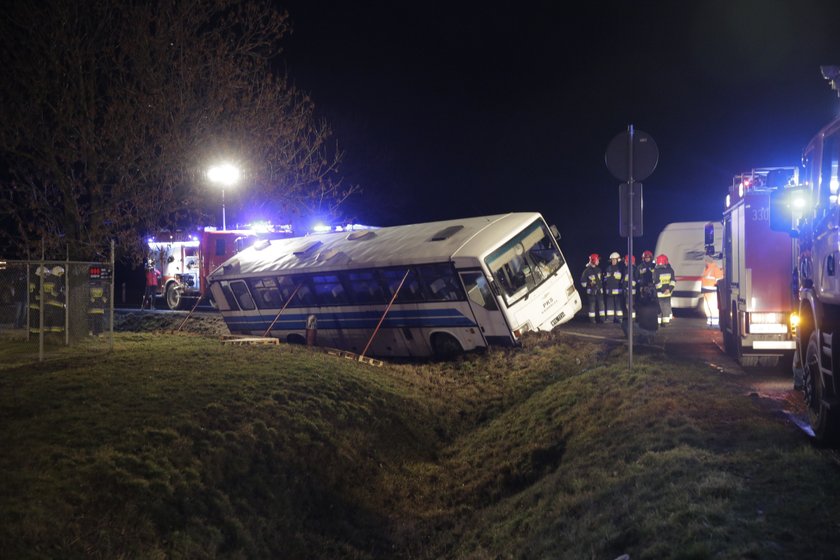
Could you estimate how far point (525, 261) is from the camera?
1496 centimetres

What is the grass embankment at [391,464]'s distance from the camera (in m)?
5.69

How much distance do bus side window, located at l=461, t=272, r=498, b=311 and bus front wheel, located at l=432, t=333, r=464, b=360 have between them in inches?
48.0

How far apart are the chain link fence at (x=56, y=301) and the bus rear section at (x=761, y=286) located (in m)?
11.2

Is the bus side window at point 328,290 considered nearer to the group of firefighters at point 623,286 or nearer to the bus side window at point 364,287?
the bus side window at point 364,287

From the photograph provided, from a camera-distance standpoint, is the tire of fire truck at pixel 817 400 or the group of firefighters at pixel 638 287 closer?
the tire of fire truck at pixel 817 400

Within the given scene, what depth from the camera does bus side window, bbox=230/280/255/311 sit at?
19.5 metres

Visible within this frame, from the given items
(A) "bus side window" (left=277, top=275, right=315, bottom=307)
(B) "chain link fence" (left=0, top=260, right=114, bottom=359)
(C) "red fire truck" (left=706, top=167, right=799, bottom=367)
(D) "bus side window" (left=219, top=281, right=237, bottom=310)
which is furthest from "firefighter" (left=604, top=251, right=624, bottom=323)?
(B) "chain link fence" (left=0, top=260, right=114, bottom=359)

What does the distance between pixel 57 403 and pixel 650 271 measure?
13319 millimetres

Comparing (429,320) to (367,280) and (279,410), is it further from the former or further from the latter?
(279,410)

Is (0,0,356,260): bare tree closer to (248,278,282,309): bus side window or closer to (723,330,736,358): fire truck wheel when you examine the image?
(248,278,282,309): bus side window

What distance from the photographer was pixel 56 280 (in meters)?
15.0

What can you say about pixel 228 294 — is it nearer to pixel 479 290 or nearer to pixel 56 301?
pixel 56 301

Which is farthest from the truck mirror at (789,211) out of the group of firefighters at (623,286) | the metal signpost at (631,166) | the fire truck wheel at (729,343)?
the group of firefighters at (623,286)

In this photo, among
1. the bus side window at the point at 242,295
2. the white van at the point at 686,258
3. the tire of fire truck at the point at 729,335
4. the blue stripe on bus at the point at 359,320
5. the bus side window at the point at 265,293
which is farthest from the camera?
the white van at the point at 686,258
